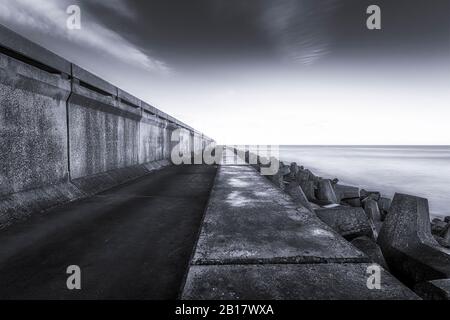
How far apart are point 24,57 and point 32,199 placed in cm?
184

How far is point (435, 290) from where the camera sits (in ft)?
5.36

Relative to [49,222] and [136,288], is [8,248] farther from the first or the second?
[136,288]

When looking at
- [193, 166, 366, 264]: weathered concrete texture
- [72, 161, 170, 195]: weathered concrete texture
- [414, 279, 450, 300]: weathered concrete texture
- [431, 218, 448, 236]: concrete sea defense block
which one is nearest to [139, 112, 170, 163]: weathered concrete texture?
[72, 161, 170, 195]: weathered concrete texture

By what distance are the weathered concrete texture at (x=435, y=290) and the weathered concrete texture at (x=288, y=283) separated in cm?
36

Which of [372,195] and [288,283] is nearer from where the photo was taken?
[288,283]

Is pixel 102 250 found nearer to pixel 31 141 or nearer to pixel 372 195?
pixel 31 141

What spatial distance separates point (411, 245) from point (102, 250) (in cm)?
329

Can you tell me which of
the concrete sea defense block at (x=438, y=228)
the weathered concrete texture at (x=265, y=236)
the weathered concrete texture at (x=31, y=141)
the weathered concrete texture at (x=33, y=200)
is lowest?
the concrete sea defense block at (x=438, y=228)

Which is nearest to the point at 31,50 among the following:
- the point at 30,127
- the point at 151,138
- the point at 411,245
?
the point at 30,127

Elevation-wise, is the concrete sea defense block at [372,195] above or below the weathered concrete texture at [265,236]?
below

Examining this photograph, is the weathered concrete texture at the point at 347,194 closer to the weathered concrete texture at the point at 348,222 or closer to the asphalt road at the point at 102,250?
the weathered concrete texture at the point at 348,222

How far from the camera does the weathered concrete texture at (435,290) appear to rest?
5.14 ft

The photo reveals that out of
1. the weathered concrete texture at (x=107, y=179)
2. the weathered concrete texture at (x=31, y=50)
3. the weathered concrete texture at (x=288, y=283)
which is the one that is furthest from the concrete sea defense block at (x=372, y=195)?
the weathered concrete texture at (x=31, y=50)
